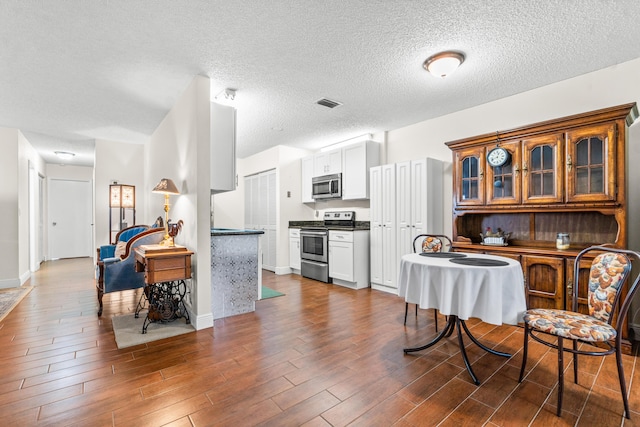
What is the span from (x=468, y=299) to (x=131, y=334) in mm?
2941

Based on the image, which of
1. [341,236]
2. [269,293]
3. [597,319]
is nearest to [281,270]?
[269,293]

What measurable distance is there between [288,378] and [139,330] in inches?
69.5

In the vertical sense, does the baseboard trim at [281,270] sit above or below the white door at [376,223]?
below

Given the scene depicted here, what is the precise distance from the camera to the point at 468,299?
6.61ft

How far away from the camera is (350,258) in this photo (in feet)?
15.4

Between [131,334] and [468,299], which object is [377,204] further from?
[131,334]

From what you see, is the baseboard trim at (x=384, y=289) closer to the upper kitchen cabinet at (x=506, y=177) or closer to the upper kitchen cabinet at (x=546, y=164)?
the upper kitchen cabinet at (x=546, y=164)

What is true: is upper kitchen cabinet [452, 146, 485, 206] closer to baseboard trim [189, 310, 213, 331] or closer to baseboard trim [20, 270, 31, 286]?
baseboard trim [189, 310, 213, 331]

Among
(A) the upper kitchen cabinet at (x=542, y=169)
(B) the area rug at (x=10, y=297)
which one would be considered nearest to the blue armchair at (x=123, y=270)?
(B) the area rug at (x=10, y=297)

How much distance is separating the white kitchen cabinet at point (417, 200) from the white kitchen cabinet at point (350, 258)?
0.64m

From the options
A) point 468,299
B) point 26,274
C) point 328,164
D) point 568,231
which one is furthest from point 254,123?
point 26,274

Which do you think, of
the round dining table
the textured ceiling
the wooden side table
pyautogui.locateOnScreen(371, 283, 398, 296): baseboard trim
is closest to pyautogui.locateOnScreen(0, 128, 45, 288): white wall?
the textured ceiling

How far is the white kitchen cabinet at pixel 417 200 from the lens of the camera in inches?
159

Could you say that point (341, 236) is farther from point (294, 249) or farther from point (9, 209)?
point (9, 209)
